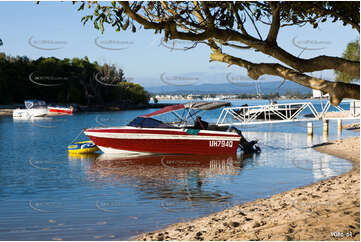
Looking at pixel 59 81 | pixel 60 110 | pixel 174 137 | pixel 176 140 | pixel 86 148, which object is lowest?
pixel 86 148

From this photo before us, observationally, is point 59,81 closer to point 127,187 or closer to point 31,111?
point 31,111

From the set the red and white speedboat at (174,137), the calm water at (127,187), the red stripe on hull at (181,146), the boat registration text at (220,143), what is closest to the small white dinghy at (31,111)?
the calm water at (127,187)

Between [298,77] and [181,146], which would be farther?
[181,146]

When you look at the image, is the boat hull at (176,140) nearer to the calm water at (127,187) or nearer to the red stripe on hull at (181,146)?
the red stripe on hull at (181,146)

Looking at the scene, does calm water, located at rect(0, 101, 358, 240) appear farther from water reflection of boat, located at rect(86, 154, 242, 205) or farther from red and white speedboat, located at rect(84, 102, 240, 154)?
red and white speedboat, located at rect(84, 102, 240, 154)

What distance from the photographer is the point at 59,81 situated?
10319 centimetres

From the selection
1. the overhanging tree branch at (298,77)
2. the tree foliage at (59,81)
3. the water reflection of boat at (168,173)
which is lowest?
the water reflection of boat at (168,173)

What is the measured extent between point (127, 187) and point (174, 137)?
6858 millimetres

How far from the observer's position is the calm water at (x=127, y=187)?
9500mm

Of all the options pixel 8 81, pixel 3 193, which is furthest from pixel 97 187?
pixel 8 81

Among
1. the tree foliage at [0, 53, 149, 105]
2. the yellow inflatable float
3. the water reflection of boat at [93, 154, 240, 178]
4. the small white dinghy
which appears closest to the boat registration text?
the water reflection of boat at [93, 154, 240, 178]

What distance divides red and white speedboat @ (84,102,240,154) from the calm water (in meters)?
0.51

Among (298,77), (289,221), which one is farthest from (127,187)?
(298,77)

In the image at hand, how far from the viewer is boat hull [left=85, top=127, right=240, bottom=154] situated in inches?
803
